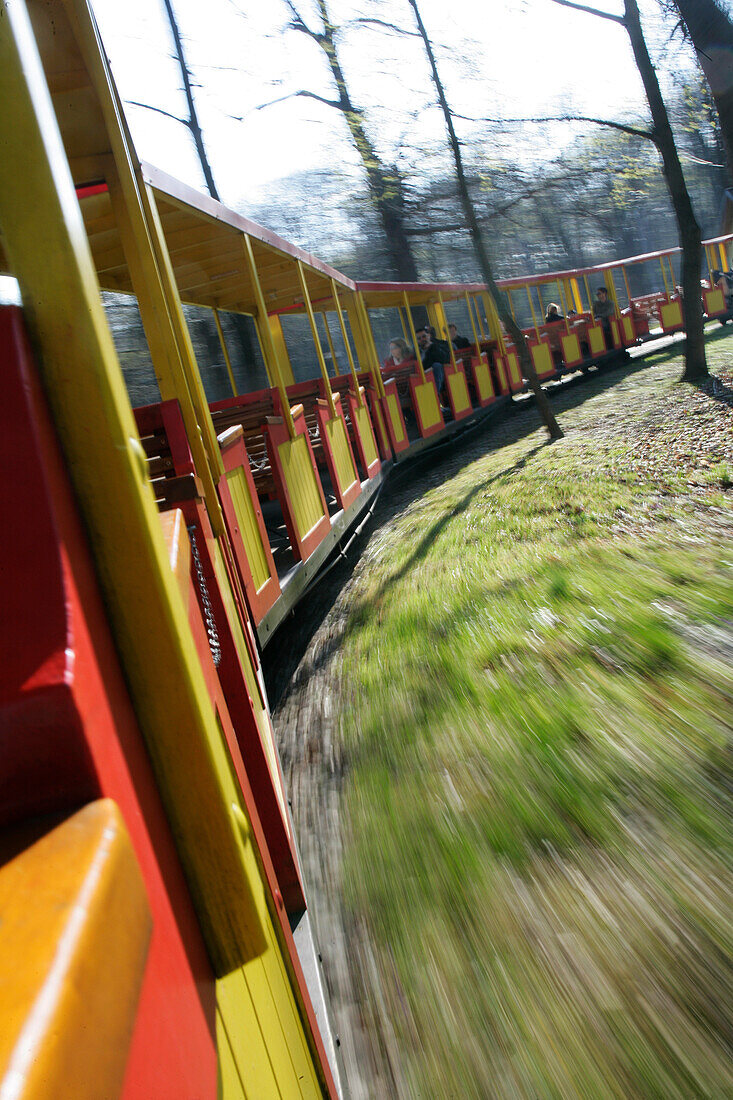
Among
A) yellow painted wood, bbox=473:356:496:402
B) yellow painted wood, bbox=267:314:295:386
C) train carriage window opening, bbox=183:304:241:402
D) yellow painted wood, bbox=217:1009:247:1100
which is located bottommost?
yellow painted wood, bbox=217:1009:247:1100

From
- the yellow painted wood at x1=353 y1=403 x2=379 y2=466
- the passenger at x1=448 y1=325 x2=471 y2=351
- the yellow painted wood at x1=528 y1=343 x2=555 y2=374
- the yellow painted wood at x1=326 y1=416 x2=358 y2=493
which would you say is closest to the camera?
the yellow painted wood at x1=326 y1=416 x2=358 y2=493

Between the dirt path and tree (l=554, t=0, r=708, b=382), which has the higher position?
tree (l=554, t=0, r=708, b=382)

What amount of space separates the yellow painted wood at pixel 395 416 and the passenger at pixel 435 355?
208cm

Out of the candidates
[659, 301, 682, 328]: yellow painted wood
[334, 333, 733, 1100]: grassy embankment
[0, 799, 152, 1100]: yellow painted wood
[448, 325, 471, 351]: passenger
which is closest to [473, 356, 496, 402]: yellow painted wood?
[448, 325, 471, 351]: passenger

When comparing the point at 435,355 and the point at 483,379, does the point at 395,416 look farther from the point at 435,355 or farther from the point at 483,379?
the point at 483,379

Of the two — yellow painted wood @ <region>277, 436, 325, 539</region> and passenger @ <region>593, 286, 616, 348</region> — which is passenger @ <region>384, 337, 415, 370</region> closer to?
passenger @ <region>593, 286, 616, 348</region>

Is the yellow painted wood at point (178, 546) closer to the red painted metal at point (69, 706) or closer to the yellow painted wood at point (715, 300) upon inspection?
the red painted metal at point (69, 706)

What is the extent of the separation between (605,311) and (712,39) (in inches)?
353

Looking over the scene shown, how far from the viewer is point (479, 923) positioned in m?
2.25

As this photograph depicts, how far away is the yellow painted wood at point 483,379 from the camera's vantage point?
14914 millimetres

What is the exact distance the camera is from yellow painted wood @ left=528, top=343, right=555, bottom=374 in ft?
55.2

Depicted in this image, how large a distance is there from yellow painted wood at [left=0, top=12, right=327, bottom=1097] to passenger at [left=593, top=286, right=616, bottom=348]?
2060cm

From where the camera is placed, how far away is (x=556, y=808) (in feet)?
8.63

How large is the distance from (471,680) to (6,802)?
11.3 feet
